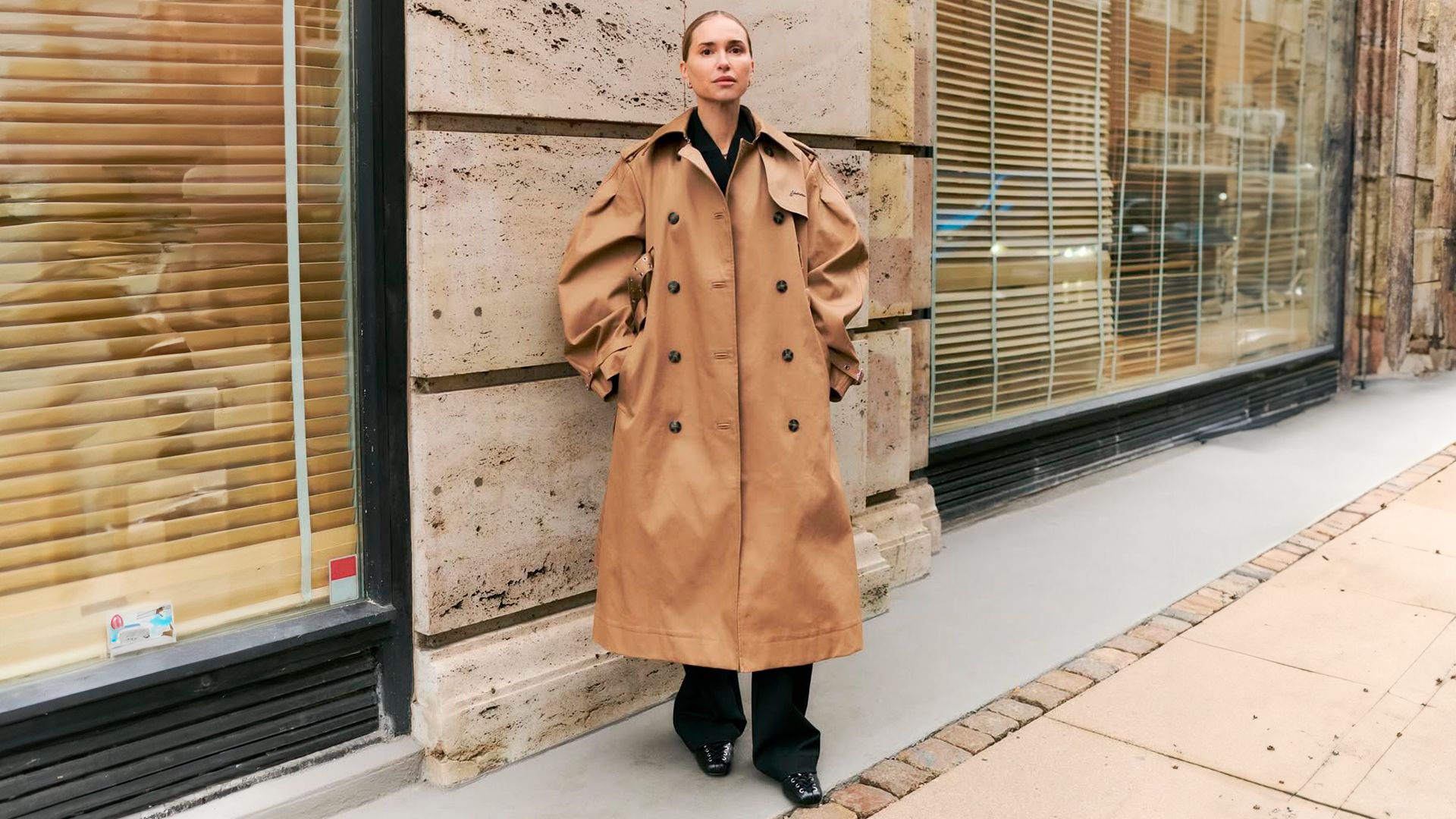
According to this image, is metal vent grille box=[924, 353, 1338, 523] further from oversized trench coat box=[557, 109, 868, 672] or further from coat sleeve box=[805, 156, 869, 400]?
oversized trench coat box=[557, 109, 868, 672]

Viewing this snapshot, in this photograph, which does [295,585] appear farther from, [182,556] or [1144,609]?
[1144,609]

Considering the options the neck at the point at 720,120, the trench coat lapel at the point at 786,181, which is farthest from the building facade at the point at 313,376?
the trench coat lapel at the point at 786,181

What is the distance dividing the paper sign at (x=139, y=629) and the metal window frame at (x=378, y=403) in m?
0.06

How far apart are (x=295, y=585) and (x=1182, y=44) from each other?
7.20 metres

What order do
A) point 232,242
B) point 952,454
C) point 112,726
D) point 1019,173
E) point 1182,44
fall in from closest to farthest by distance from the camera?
point 112,726 < point 232,242 < point 952,454 < point 1019,173 < point 1182,44

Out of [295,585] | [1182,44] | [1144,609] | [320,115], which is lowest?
[1144,609]

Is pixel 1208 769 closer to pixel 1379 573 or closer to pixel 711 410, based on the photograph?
pixel 711 410

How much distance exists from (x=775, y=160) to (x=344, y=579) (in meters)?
1.76

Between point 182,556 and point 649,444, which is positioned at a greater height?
point 649,444

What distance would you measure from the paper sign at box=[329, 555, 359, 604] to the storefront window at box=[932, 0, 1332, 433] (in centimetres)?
367

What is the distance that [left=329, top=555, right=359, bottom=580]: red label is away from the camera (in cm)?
369

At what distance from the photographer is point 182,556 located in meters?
3.37

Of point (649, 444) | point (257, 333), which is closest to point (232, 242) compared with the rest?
point (257, 333)

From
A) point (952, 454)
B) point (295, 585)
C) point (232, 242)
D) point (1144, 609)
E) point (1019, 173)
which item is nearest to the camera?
point (232, 242)
